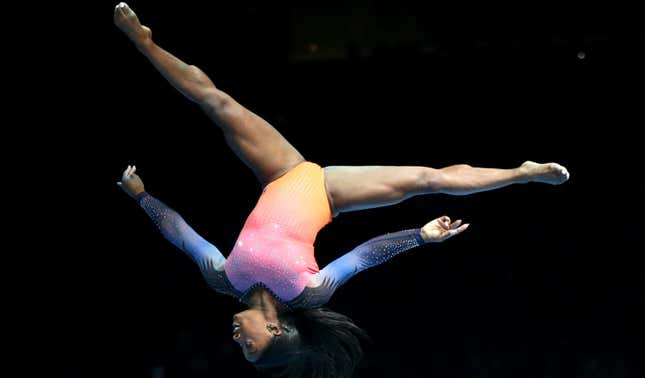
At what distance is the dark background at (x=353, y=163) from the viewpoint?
410 cm

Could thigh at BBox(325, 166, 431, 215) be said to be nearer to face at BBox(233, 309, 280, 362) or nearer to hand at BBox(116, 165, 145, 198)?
face at BBox(233, 309, 280, 362)

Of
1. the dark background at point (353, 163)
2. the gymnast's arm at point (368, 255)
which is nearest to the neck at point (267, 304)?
the gymnast's arm at point (368, 255)

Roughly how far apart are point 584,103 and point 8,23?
2665mm

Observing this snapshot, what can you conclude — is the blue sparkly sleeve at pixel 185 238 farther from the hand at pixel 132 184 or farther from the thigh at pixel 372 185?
the thigh at pixel 372 185

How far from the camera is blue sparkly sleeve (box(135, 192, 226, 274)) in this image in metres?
2.99

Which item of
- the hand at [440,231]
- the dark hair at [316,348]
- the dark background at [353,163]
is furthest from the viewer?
the dark background at [353,163]

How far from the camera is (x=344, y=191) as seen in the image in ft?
10.2

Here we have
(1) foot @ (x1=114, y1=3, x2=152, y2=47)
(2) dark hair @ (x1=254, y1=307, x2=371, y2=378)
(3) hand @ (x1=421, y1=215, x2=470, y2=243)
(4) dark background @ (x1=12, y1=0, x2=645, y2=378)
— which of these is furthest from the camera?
(4) dark background @ (x1=12, y1=0, x2=645, y2=378)

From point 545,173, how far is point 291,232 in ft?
2.84

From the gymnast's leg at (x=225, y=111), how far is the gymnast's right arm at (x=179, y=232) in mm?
322

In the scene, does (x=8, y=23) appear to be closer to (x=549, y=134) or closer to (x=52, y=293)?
(x=52, y=293)

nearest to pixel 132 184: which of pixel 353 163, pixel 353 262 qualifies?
pixel 353 262

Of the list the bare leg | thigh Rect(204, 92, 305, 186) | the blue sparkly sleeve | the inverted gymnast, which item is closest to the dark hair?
the inverted gymnast

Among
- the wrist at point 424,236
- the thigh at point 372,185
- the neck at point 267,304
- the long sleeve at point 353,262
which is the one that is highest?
the thigh at point 372,185
